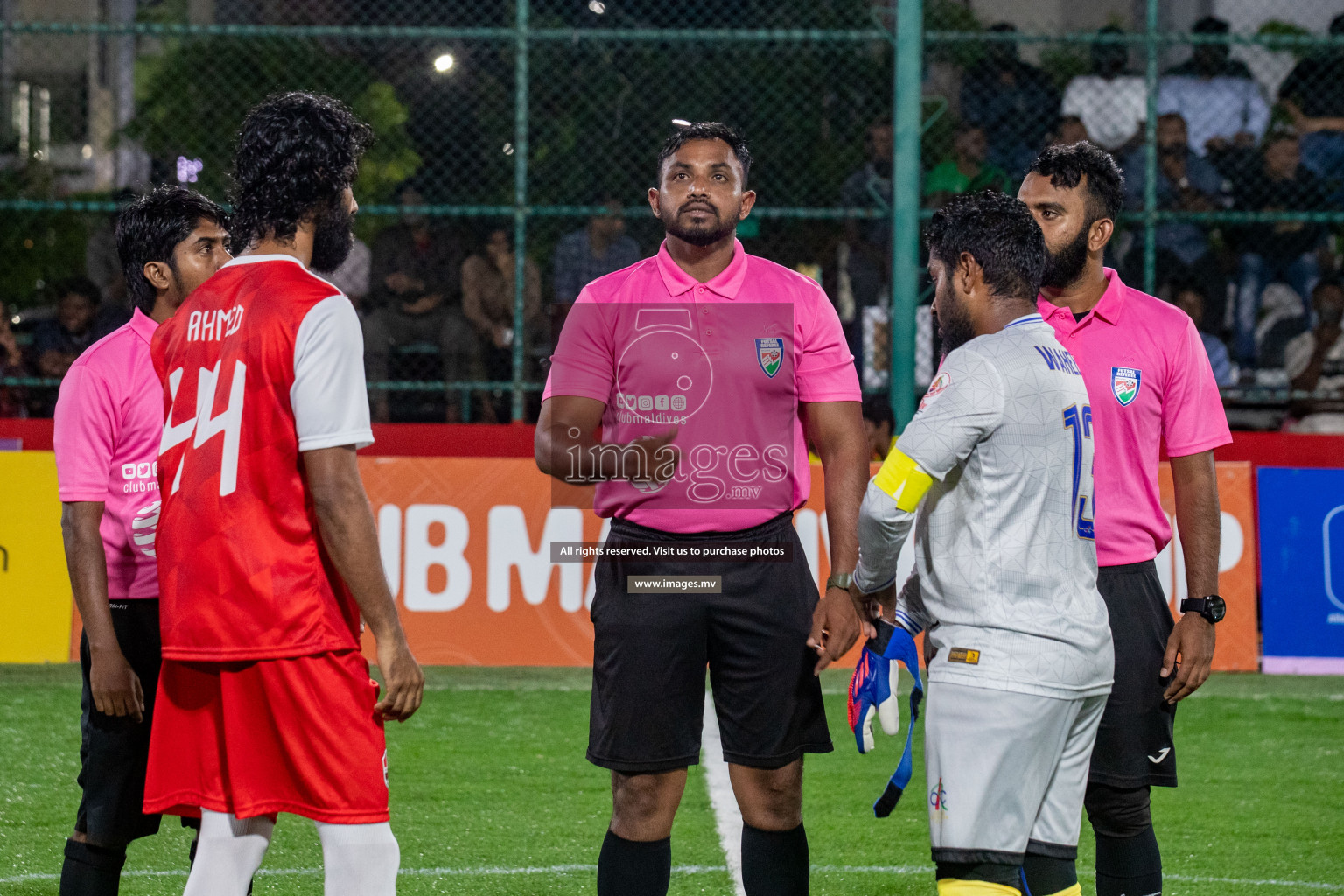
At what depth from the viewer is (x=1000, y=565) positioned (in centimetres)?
326

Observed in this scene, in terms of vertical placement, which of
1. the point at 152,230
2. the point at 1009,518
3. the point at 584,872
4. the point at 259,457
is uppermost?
the point at 152,230

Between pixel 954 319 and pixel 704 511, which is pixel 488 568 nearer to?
pixel 704 511

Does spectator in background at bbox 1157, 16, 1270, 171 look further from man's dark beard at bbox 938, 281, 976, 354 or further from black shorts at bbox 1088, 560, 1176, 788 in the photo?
man's dark beard at bbox 938, 281, 976, 354

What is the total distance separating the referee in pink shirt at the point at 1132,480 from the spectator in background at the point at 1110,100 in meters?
7.03

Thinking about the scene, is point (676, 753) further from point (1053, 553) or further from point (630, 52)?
point (630, 52)

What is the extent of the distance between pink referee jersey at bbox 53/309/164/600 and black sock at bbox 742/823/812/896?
67.0 inches

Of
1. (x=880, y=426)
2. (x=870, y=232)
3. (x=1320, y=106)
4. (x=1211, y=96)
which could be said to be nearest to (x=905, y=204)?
(x=870, y=232)

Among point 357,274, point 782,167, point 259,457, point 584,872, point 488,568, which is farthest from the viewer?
point 782,167

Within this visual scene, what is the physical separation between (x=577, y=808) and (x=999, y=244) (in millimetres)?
3235

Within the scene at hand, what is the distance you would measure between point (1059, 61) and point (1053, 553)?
8.50 meters

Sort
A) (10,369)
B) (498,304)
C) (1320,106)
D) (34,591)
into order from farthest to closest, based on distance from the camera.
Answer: (1320,106), (498,304), (10,369), (34,591)

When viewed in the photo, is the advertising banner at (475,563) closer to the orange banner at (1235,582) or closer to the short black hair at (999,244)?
the orange banner at (1235,582)

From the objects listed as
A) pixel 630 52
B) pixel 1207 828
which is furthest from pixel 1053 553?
pixel 630 52

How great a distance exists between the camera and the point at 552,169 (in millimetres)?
10680
